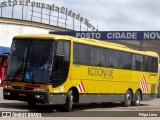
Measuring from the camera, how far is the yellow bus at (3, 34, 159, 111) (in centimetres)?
Answer: 1777

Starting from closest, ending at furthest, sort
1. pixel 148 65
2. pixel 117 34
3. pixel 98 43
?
1. pixel 98 43
2. pixel 148 65
3. pixel 117 34

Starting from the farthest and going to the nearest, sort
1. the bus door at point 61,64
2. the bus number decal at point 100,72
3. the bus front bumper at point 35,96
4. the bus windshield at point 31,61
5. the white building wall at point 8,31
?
1. the white building wall at point 8,31
2. the bus number decal at point 100,72
3. the bus door at point 61,64
4. the bus windshield at point 31,61
5. the bus front bumper at point 35,96

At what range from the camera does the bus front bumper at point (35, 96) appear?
1753cm

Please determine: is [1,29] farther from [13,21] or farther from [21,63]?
[21,63]

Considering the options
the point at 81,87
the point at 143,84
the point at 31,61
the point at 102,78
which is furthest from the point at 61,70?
the point at 143,84

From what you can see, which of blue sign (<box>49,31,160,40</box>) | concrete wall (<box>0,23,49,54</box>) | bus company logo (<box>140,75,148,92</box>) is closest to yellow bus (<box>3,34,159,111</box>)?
bus company logo (<box>140,75,148,92</box>)

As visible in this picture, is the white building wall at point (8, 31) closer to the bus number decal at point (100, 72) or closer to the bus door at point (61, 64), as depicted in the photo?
the bus number decal at point (100, 72)

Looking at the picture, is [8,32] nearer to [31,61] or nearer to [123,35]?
[123,35]

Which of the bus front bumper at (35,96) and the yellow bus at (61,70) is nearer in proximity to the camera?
the bus front bumper at (35,96)

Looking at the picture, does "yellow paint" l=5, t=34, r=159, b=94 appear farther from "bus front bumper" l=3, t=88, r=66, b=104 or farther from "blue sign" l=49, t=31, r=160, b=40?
"blue sign" l=49, t=31, r=160, b=40

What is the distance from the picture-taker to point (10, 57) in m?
18.6

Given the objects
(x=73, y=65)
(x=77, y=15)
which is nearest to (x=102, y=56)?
(x=73, y=65)

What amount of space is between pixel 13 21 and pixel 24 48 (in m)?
28.3

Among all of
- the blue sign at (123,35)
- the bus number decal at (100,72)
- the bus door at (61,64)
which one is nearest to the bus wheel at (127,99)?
the bus number decal at (100,72)
